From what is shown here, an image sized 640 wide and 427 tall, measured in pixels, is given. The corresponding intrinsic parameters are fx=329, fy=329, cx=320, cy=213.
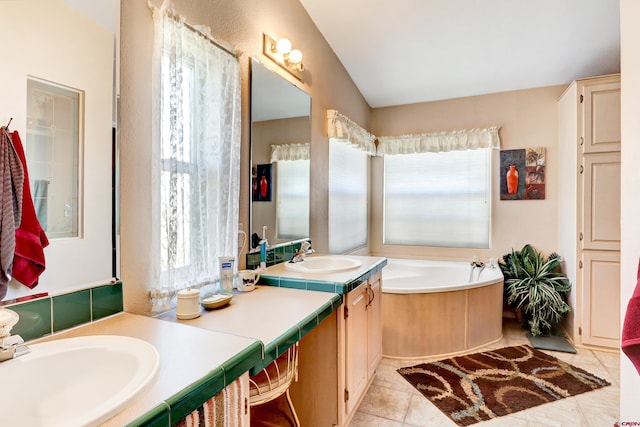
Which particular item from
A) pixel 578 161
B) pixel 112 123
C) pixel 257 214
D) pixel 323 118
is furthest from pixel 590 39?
pixel 112 123

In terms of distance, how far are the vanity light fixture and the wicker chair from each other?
1.85 meters

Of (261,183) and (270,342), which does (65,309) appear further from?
(261,183)

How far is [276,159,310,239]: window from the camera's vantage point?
237cm

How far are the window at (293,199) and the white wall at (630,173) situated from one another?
1824 mm

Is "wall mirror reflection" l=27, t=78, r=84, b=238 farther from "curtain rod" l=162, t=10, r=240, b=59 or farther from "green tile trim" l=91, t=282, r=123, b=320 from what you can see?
"curtain rod" l=162, t=10, r=240, b=59

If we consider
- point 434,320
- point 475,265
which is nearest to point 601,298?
point 475,265

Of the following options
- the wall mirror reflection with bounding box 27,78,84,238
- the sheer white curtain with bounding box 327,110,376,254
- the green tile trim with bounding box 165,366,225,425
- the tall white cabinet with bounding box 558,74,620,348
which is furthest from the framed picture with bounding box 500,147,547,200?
the wall mirror reflection with bounding box 27,78,84,238

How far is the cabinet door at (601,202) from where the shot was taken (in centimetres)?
275

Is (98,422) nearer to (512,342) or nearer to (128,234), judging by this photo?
(128,234)

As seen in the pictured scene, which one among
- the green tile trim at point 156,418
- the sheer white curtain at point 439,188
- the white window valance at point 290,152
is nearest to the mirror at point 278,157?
the white window valance at point 290,152

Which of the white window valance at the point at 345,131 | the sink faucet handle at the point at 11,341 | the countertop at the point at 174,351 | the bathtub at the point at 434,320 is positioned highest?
the white window valance at the point at 345,131

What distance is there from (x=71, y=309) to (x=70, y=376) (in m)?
0.28

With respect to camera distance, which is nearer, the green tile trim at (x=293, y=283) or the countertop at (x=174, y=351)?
the countertop at (x=174, y=351)

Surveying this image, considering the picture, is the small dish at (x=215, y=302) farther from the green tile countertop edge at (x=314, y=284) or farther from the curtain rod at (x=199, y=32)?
the curtain rod at (x=199, y=32)
